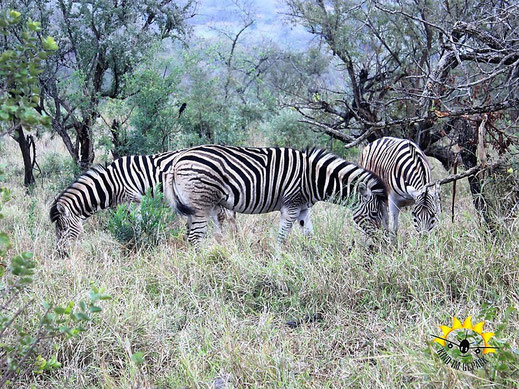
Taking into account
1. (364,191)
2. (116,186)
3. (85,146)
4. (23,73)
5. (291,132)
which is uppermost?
(291,132)

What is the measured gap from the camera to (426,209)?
5586mm

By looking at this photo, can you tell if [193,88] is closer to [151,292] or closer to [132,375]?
[151,292]

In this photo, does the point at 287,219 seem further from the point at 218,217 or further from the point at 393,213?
the point at 393,213

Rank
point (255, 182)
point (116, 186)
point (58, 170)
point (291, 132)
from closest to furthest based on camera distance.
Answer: point (255, 182) → point (116, 186) → point (58, 170) → point (291, 132)

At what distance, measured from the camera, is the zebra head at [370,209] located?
5.69 m

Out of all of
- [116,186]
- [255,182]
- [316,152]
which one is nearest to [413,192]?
[316,152]

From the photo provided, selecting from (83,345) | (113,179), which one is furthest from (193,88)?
(83,345)

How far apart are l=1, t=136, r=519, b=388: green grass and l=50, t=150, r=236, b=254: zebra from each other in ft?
4.25

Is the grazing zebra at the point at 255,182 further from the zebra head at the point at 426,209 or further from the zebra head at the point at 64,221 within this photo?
the zebra head at the point at 64,221

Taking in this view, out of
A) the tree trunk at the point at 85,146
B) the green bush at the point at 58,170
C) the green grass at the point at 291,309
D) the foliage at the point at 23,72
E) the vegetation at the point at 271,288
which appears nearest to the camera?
the foliage at the point at 23,72

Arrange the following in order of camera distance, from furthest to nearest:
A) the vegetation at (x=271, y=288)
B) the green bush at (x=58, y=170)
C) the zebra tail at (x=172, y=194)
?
the green bush at (x=58, y=170), the zebra tail at (x=172, y=194), the vegetation at (x=271, y=288)

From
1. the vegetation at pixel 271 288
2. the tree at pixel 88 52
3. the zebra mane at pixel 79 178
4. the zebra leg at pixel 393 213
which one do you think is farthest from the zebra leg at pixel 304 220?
the tree at pixel 88 52

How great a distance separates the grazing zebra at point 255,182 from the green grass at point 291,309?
2.78 feet

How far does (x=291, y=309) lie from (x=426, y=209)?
209 centimetres
